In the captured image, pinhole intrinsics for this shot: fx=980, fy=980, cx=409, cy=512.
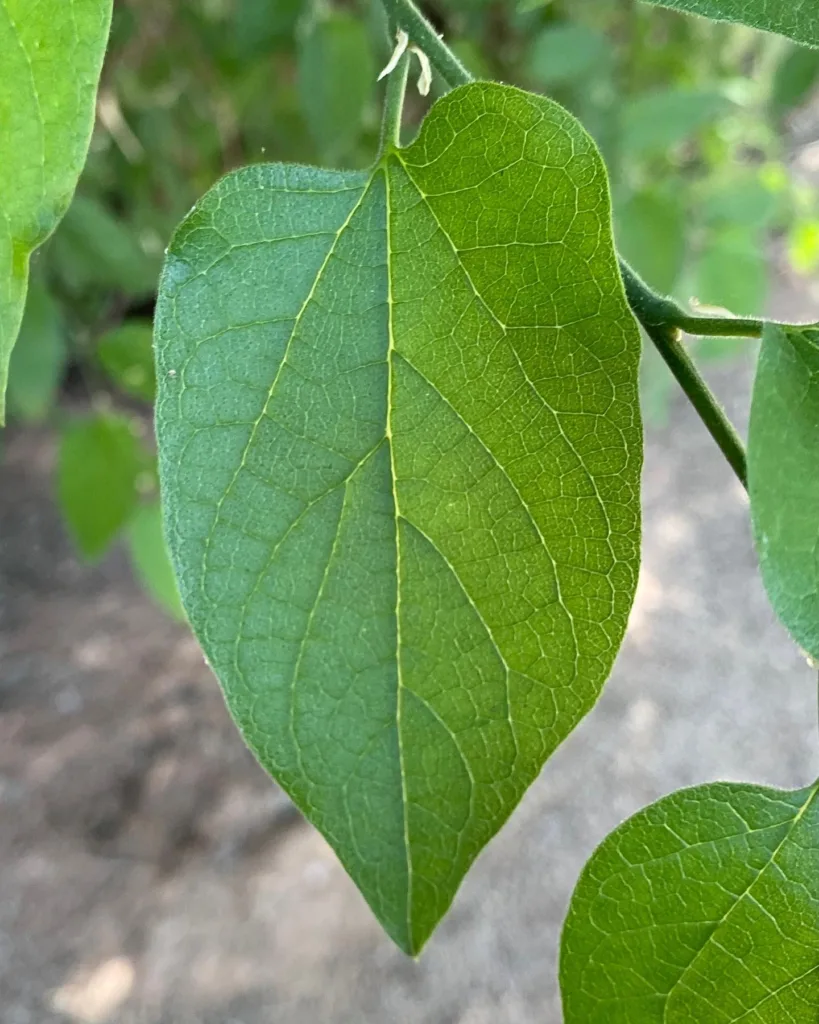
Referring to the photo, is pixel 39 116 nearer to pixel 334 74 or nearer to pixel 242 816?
pixel 334 74

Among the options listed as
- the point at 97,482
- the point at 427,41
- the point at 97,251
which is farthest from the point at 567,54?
the point at 427,41

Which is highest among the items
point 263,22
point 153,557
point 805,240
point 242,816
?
point 263,22

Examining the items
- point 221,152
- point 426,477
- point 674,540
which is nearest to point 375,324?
point 426,477

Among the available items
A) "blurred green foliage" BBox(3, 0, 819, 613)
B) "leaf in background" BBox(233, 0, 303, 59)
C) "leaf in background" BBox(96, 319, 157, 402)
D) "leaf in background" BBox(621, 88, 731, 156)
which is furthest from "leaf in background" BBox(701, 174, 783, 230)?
"leaf in background" BBox(96, 319, 157, 402)

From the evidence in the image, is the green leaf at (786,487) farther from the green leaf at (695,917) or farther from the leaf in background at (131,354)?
the leaf in background at (131,354)

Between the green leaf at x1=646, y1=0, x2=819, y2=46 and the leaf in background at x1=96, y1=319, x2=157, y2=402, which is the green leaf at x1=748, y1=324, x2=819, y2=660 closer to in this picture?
the green leaf at x1=646, y1=0, x2=819, y2=46

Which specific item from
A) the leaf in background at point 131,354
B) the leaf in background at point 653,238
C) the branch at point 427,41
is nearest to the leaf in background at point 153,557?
the leaf in background at point 131,354

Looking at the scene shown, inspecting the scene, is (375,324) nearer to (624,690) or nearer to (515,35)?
(515,35)

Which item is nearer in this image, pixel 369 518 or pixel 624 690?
pixel 369 518
